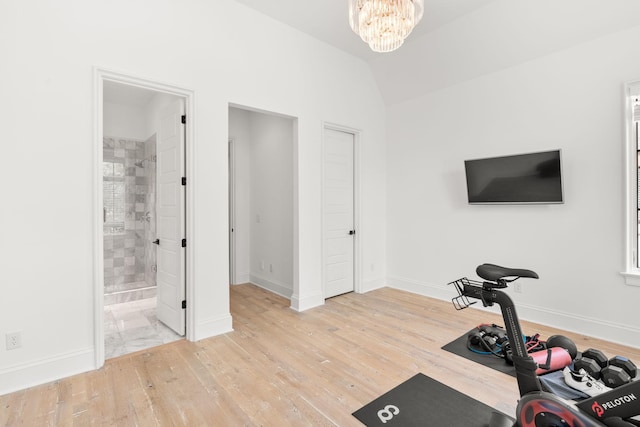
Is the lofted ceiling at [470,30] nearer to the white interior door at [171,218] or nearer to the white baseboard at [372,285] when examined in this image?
the white interior door at [171,218]

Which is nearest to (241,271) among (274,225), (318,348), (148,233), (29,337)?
(274,225)

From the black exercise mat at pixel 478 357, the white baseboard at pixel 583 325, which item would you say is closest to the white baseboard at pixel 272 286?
the black exercise mat at pixel 478 357

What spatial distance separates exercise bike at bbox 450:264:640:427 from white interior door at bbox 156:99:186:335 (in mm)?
2593

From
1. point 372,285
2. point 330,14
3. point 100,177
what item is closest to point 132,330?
point 100,177

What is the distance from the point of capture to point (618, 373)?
179cm

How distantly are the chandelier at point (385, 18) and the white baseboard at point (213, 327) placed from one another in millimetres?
2889

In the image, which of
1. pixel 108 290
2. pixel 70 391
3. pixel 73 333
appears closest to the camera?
pixel 70 391

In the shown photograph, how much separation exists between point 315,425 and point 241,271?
3.60 m

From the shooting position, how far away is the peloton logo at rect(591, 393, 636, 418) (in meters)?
1.29

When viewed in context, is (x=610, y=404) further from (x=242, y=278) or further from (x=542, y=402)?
(x=242, y=278)

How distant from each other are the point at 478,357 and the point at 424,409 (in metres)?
0.97

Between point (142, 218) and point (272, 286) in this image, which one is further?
point (142, 218)

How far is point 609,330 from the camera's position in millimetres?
3010

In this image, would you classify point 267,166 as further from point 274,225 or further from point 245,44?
point 245,44
